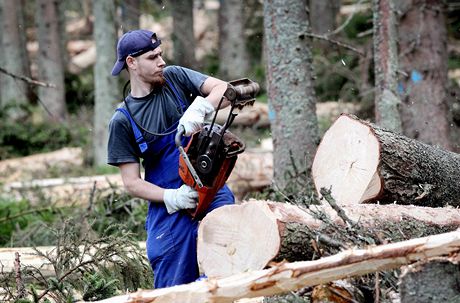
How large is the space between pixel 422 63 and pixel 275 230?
6589mm

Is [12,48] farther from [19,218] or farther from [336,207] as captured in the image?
[336,207]

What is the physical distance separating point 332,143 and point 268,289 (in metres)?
1.89

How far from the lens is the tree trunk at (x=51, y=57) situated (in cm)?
1900

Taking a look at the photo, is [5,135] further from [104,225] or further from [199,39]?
[199,39]

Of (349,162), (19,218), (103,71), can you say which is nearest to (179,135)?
(349,162)

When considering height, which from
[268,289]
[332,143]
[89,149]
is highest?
[332,143]

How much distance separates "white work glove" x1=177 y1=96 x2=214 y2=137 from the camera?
16.0 feet

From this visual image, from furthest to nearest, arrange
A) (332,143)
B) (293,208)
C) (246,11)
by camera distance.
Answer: (246,11) → (332,143) → (293,208)

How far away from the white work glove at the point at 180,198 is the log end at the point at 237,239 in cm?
35

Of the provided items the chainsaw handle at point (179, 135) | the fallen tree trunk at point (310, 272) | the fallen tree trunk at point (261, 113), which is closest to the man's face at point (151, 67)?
the chainsaw handle at point (179, 135)

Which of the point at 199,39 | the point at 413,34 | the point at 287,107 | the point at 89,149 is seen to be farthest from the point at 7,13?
the point at 287,107

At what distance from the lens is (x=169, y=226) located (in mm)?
5176

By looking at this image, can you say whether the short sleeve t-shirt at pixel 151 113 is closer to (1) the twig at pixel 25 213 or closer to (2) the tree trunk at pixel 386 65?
(2) the tree trunk at pixel 386 65

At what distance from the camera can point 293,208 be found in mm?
4523
